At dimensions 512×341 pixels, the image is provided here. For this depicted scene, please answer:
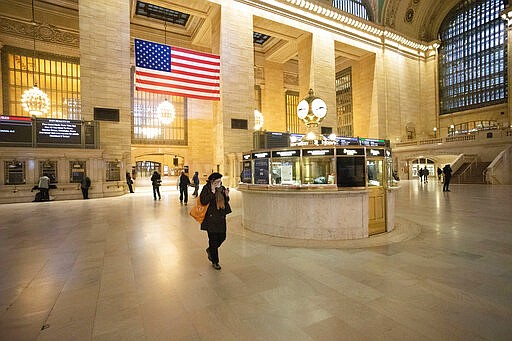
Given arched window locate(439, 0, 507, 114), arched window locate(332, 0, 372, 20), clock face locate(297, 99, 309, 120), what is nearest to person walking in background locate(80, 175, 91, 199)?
clock face locate(297, 99, 309, 120)

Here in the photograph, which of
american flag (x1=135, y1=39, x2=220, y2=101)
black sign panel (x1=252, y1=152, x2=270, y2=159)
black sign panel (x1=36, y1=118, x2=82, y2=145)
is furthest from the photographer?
american flag (x1=135, y1=39, x2=220, y2=101)

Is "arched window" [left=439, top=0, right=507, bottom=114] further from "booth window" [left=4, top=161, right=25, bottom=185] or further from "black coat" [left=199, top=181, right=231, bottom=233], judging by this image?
"booth window" [left=4, top=161, right=25, bottom=185]

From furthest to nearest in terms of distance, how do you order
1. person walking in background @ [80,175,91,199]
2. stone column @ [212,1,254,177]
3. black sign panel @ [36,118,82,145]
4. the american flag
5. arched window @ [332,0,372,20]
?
arched window @ [332,0,372,20], stone column @ [212,1,254,177], the american flag, person walking in background @ [80,175,91,199], black sign panel @ [36,118,82,145]

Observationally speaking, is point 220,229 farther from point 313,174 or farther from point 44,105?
point 44,105

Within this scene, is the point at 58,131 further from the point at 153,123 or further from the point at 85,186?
the point at 153,123

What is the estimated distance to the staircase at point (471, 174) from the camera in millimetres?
18875

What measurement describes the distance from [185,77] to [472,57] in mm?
31790

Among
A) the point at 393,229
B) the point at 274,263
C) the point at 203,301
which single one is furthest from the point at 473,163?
the point at 203,301

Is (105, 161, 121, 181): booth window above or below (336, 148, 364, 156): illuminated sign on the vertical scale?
below

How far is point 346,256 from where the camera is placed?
4211mm

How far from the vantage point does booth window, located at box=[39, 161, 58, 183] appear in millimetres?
12633

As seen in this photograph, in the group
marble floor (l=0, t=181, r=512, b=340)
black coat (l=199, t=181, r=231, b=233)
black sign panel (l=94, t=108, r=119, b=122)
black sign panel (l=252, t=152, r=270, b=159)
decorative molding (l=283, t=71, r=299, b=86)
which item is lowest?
marble floor (l=0, t=181, r=512, b=340)

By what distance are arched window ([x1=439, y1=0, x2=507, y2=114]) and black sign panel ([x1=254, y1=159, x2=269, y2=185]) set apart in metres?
33.1

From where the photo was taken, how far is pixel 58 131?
1327 cm
